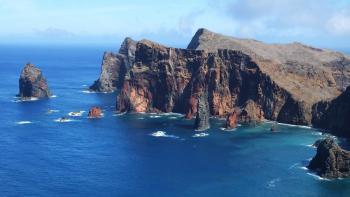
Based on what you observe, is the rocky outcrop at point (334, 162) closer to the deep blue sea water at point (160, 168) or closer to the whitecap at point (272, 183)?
the deep blue sea water at point (160, 168)

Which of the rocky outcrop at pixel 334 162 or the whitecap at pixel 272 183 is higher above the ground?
the rocky outcrop at pixel 334 162

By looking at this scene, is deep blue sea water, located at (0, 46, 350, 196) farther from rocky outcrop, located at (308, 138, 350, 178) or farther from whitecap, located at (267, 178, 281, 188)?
rocky outcrop, located at (308, 138, 350, 178)

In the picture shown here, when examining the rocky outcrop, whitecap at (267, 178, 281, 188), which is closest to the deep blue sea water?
whitecap at (267, 178, 281, 188)

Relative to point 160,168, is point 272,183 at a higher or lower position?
lower

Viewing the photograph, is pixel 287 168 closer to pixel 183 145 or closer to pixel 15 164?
pixel 183 145

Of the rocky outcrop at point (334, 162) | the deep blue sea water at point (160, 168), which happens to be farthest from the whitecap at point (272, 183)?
the rocky outcrop at point (334, 162)

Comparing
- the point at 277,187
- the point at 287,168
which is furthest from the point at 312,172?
the point at 277,187

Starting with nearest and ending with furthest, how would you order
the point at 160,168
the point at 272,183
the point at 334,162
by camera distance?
the point at 272,183, the point at 334,162, the point at 160,168

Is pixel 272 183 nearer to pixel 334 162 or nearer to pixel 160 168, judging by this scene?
pixel 334 162

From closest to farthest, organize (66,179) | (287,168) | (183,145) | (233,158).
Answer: (66,179) → (287,168) → (233,158) → (183,145)

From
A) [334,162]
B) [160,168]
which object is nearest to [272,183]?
[334,162]

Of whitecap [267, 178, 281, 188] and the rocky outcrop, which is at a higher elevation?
the rocky outcrop
